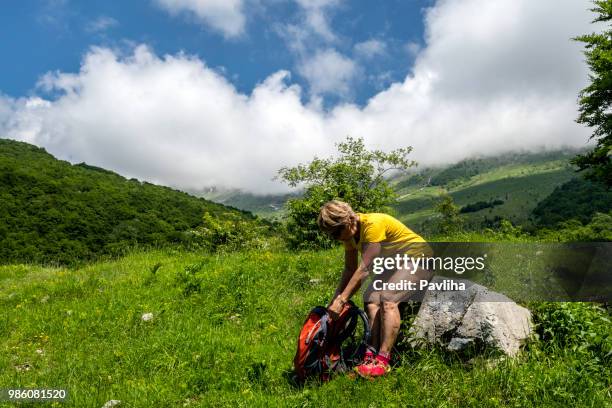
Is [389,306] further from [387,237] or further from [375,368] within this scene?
[387,237]

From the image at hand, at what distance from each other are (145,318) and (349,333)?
491cm

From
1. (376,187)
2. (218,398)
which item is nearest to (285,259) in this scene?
(218,398)

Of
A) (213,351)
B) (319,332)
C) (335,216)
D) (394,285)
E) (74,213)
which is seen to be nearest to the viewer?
(335,216)

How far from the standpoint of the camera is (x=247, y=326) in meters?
8.90

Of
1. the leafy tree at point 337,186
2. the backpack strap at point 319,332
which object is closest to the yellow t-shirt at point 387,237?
the backpack strap at point 319,332

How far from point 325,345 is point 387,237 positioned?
71.4 inches

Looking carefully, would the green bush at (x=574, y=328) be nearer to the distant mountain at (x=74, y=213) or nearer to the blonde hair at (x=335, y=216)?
the blonde hair at (x=335, y=216)

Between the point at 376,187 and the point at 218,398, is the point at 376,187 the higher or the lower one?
the higher one

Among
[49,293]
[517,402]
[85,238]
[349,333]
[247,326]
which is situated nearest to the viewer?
[517,402]

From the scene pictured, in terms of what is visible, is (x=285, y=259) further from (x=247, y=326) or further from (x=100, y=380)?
(x=100, y=380)

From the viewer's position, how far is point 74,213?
78750 mm

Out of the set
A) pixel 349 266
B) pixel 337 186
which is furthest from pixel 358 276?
pixel 337 186

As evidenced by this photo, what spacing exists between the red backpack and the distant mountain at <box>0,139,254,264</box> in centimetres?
5548

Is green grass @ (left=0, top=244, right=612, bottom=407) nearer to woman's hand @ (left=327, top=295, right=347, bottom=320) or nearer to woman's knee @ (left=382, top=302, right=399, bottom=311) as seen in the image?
woman's knee @ (left=382, top=302, right=399, bottom=311)
